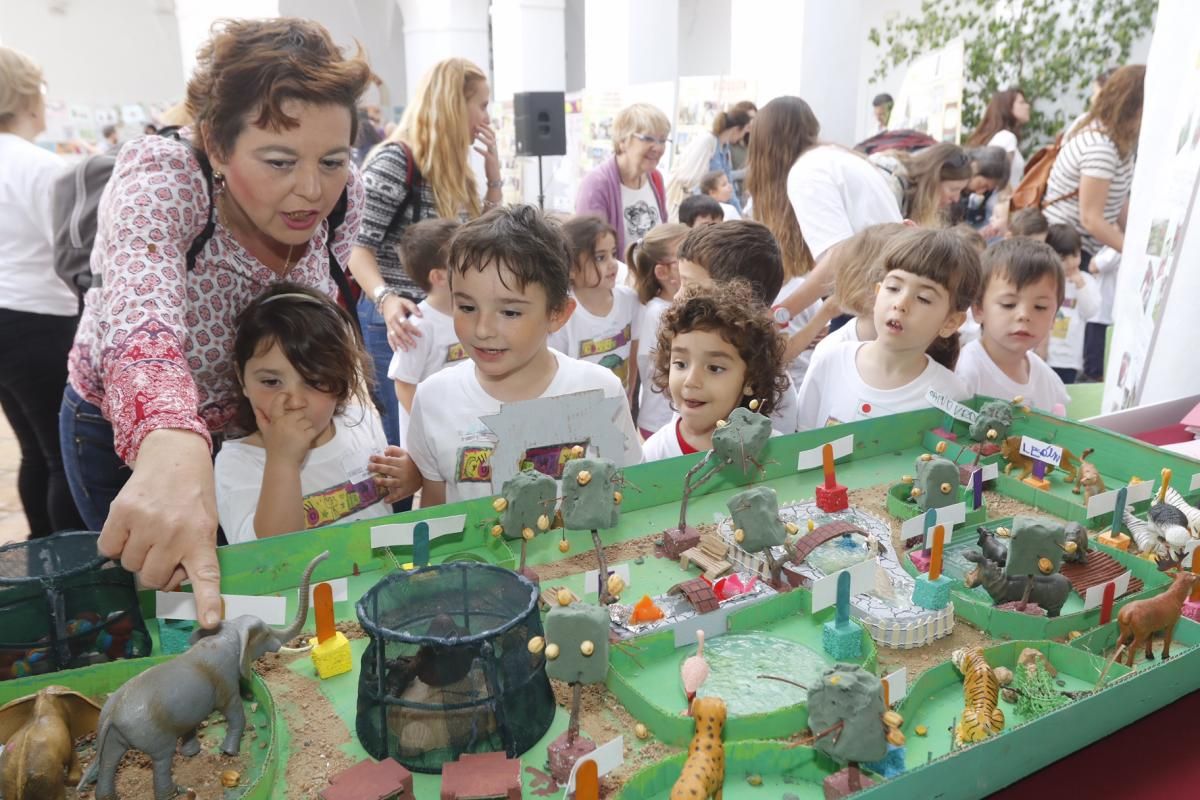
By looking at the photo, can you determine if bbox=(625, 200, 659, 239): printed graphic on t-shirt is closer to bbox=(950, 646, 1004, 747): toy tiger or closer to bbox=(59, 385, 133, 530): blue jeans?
bbox=(59, 385, 133, 530): blue jeans

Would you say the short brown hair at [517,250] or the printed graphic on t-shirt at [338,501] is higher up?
the short brown hair at [517,250]

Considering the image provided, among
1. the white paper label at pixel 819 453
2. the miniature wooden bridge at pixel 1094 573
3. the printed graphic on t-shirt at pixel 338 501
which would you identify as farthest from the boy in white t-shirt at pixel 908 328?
the printed graphic on t-shirt at pixel 338 501

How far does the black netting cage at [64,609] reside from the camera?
35.5 inches

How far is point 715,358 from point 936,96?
16.2 ft

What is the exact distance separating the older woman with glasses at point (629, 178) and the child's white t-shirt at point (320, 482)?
77.6 inches

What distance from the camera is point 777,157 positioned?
2.68m

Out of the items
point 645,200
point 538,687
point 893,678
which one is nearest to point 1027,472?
point 893,678

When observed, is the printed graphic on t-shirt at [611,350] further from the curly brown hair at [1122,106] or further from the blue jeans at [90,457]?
the curly brown hair at [1122,106]

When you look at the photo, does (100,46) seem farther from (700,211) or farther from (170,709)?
(170,709)

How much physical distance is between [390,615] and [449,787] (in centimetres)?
23

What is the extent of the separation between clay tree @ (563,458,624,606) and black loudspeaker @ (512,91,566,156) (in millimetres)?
3827

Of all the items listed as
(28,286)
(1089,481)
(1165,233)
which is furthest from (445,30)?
(1089,481)

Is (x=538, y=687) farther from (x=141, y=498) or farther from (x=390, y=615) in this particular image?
(x=141, y=498)

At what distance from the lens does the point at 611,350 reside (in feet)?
8.22
